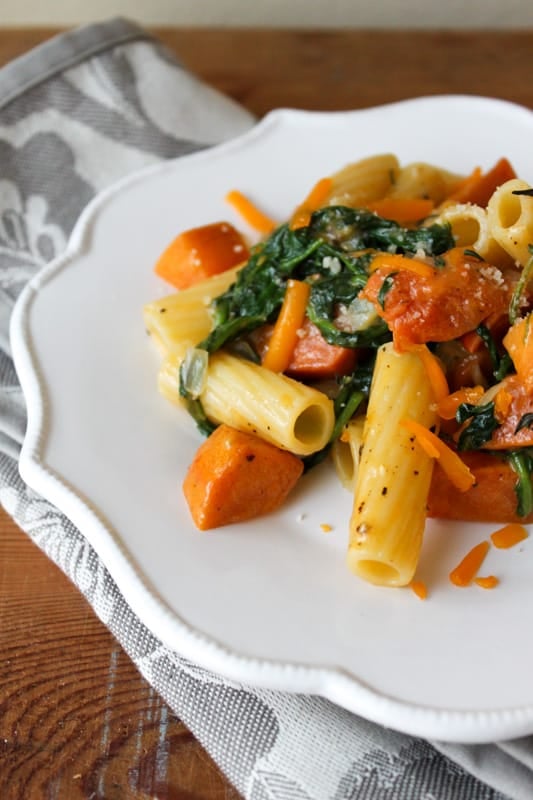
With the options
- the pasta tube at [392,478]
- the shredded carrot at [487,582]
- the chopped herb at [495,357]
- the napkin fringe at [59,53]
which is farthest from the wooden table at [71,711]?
the napkin fringe at [59,53]

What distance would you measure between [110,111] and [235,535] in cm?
193

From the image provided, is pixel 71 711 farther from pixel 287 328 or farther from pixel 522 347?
pixel 522 347

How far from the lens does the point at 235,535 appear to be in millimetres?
2416

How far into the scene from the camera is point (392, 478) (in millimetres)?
2332

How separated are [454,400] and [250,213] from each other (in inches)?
45.4

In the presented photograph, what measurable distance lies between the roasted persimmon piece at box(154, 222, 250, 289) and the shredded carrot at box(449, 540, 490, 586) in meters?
1.18

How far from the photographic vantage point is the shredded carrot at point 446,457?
2371 mm

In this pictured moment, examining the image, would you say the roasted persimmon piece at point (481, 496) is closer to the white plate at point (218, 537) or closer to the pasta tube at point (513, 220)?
the white plate at point (218, 537)

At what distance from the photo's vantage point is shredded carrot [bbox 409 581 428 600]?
Result: 2.25 meters

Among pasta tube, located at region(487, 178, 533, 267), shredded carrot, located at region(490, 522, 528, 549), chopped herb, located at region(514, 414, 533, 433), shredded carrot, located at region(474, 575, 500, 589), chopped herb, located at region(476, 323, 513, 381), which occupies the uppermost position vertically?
pasta tube, located at region(487, 178, 533, 267)

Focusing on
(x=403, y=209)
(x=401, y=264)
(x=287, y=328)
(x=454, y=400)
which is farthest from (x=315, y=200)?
(x=454, y=400)

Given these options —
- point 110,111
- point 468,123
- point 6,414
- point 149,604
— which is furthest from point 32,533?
point 468,123

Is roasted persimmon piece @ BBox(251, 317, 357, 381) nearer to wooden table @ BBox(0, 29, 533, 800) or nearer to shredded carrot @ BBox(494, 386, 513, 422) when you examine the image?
shredded carrot @ BBox(494, 386, 513, 422)

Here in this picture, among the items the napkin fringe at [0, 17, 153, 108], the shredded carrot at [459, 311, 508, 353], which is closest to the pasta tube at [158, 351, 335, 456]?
the shredded carrot at [459, 311, 508, 353]
